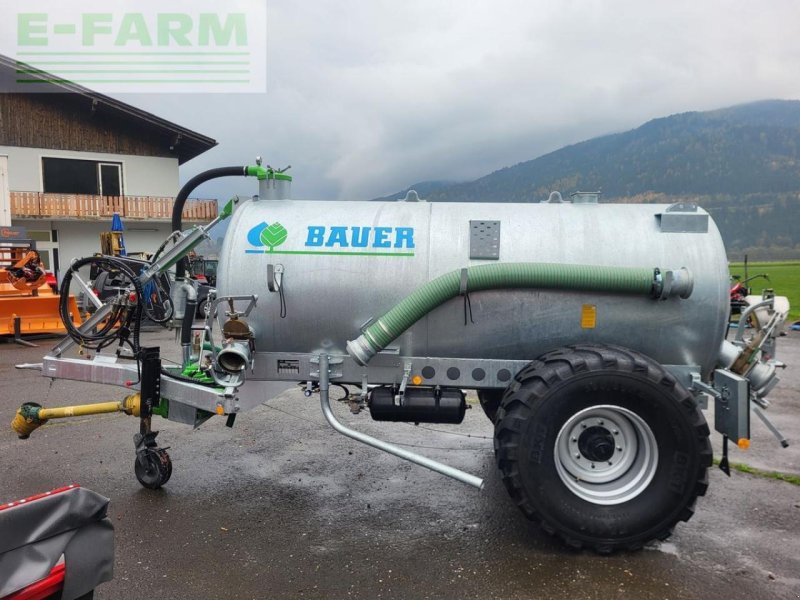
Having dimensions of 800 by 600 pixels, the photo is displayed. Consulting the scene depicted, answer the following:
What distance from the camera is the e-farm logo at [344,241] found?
4.00 meters

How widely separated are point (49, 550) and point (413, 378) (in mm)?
2321

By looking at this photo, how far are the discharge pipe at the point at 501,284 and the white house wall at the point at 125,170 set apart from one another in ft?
79.6

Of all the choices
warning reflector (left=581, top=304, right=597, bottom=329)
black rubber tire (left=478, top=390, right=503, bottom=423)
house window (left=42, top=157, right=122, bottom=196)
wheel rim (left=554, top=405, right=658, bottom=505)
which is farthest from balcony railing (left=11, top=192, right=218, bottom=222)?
wheel rim (left=554, top=405, right=658, bottom=505)

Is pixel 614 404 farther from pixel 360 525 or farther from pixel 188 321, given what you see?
pixel 188 321

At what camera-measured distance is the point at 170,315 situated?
4809 millimetres

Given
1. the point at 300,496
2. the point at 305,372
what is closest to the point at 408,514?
the point at 300,496

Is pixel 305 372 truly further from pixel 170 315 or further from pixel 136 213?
pixel 136 213

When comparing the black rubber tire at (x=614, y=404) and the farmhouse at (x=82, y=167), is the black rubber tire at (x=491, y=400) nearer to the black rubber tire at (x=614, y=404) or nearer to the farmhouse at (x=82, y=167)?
the black rubber tire at (x=614, y=404)

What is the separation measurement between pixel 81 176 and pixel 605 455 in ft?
86.0

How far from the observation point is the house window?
23.8 metres

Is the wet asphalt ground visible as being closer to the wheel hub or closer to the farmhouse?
the wheel hub

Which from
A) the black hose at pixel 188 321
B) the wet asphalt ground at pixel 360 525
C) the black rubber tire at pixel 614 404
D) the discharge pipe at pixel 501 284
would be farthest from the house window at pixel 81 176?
the black rubber tire at pixel 614 404

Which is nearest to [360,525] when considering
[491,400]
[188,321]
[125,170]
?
[491,400]

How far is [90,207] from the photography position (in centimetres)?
2319
